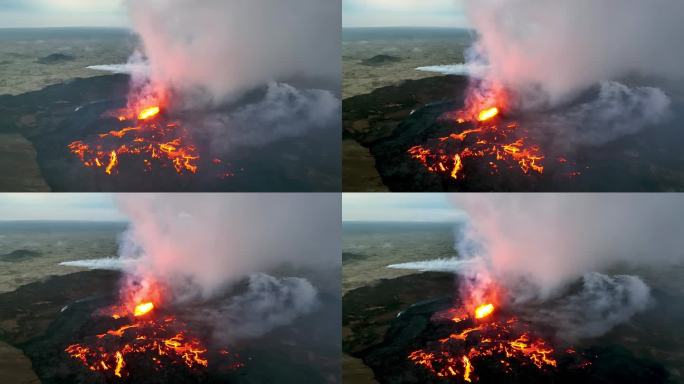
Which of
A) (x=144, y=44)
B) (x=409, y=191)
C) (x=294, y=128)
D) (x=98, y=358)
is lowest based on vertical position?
(x=98, y=358)

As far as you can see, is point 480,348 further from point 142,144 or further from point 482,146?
point 142,144

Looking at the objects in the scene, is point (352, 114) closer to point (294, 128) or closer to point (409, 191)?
point (294, 128)

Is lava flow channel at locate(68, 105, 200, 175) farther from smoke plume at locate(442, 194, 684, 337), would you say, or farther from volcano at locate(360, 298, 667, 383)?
smoke plume at locate(442, 194, 684, 337)

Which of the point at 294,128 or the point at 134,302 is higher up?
the point at 294,128

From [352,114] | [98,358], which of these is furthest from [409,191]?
[98,358]

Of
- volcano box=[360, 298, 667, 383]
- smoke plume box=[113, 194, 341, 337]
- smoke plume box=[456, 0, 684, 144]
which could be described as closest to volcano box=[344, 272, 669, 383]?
volcano box=[360, 298, 667, 383]

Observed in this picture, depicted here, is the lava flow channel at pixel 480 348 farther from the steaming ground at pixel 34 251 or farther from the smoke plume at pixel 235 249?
the steaming ground at pixel 34 251

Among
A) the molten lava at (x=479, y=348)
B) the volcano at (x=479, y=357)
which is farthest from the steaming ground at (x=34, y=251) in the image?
the molten lava at (x=479, y=348)
